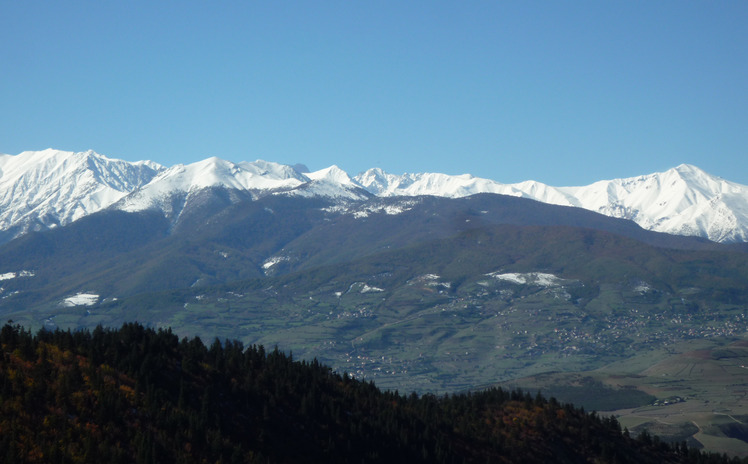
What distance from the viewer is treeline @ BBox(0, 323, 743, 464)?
7056 centimetres

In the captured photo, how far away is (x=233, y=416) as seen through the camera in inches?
3334

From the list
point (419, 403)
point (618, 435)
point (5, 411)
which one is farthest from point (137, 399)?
point (618, 435)

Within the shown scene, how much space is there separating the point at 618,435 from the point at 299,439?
169 ft

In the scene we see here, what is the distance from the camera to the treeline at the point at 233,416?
70562 mm

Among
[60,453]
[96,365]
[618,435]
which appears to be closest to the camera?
[60,453]

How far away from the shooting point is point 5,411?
68.7 meters

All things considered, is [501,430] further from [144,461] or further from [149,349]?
[144,461]

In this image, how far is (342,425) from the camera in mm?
92938

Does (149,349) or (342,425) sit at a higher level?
(149,349)

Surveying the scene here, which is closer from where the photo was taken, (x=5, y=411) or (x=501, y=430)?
(x=5, y=411)

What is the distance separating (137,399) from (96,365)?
7745 millimetres

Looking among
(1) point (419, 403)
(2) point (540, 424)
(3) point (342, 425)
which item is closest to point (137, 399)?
(3) point (342, 425)

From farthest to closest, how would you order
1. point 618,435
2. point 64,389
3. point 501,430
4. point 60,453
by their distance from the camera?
1. point 618,435
2. point 501,430
3. point 64,389
4. point 60,453

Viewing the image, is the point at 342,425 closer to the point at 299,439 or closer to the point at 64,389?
the point at 299,439
